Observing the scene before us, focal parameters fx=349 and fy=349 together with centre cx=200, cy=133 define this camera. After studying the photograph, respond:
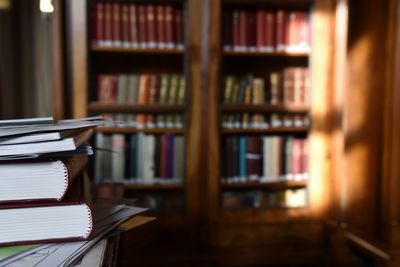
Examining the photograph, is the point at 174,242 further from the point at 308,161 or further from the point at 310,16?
the point at 310,16

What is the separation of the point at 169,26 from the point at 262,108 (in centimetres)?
71

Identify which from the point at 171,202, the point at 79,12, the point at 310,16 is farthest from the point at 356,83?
the point at 79,12

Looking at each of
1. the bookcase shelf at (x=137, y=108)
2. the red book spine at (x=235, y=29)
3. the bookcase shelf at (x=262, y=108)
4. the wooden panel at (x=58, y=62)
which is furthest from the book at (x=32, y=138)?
the red book spine at (x=235, y=29)

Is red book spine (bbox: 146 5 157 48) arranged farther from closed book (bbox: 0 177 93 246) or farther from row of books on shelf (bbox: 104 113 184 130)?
closed book (bbox: 0 177 93 246)

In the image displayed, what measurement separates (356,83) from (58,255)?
193 centimetres

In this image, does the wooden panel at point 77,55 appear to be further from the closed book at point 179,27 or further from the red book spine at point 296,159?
the red book spine at point 296,159

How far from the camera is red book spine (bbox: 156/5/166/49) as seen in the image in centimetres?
193

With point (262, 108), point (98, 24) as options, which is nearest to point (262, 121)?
point (262, 108)

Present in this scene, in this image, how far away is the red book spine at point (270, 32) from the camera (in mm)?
2037

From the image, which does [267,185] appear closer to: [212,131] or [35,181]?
[212,131]

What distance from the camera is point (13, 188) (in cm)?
50

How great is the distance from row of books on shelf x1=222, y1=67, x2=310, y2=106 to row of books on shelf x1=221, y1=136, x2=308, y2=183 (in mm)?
220

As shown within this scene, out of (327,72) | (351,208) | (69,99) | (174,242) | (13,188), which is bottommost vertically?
(174,242)

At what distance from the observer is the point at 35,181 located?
Answer: 50 centimetres
